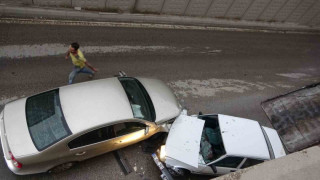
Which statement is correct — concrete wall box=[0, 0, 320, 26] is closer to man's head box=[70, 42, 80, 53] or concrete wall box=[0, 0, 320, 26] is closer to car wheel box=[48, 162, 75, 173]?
man's head box=[70, 42, 80, 53]

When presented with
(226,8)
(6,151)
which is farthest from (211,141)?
(226,8)

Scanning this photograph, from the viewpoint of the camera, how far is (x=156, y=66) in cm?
1097

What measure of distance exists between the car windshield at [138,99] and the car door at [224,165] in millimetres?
1947

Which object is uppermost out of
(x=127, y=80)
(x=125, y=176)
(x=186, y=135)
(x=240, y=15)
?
(x=240, y=15)

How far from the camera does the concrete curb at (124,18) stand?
10734mm

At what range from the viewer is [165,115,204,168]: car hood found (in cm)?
760

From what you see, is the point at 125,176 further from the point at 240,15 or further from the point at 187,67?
the point at 240,15

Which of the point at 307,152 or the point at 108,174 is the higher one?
the point at 307,152

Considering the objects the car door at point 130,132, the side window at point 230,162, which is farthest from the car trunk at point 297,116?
the car door at point 130,132

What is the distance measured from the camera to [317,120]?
26.8 ft

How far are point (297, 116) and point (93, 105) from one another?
572cm

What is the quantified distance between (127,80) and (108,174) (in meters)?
2.63

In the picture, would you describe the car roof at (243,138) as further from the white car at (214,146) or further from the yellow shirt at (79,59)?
the yellow shirt at (79,59)

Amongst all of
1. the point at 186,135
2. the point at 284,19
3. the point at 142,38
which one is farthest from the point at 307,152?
the point at 284,19
